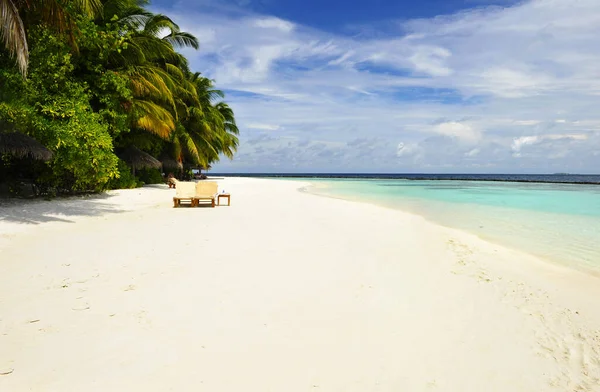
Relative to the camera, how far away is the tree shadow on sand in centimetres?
876

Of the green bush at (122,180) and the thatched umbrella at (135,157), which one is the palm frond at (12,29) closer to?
the green bush at (122,180)

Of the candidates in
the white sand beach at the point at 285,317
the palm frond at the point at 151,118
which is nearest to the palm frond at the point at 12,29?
the white sand beach at the point at 285,317

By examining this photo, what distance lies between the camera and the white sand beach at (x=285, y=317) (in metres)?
2.62

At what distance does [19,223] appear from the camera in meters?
8.04

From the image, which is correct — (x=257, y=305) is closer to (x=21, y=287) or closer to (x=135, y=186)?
(x=21, y=287)

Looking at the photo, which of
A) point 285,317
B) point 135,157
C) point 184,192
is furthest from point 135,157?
point 285,317

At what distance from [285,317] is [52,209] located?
9.44 metres

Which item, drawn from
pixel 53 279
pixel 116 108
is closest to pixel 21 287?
pixel 53 279

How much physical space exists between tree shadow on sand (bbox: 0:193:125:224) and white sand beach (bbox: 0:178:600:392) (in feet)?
6.53

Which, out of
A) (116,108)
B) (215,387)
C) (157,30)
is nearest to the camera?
(215,387)

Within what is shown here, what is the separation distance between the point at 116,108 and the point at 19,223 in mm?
5884

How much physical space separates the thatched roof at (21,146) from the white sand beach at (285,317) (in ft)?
10.7

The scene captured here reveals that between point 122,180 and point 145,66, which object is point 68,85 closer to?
point 145,66

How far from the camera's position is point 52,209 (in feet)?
33.5
